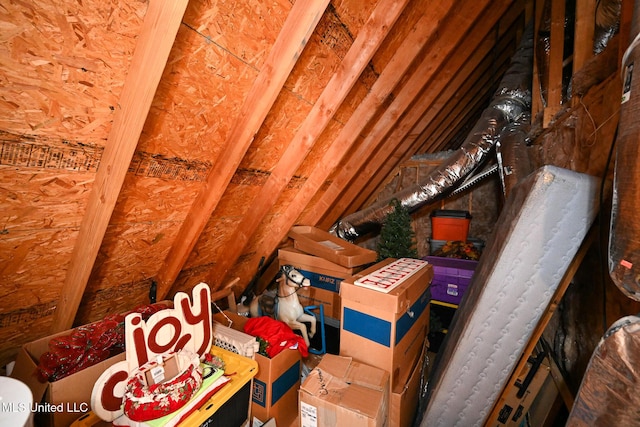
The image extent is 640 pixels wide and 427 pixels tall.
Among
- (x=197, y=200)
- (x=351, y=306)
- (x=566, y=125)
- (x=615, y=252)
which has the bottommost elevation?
(x=351, y=306)

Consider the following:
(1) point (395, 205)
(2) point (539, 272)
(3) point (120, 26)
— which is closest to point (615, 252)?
(2) point (539, 272)

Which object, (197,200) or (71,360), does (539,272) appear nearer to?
(197,200)

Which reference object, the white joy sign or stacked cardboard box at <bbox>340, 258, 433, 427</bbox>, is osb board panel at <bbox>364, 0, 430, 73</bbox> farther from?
the white joy sign

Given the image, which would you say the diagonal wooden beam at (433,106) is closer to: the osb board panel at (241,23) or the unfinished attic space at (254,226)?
the unfinished attic space at (254,226)

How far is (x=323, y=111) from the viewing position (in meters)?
1.68

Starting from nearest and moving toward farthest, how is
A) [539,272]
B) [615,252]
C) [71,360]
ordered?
1. [615,252]
2. [539,272]
3. [71,360]

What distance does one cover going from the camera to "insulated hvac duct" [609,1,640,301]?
2.02 feet

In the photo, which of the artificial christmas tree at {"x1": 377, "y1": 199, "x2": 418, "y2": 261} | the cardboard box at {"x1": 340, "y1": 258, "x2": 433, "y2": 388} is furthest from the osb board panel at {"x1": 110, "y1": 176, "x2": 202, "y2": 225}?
the artificial christmas tree at {"x1": 377, "y1": 199, "x2": 418, "y2": 261}

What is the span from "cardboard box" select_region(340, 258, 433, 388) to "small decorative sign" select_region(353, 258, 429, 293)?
20 millimetres

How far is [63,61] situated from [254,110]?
2.30 ft

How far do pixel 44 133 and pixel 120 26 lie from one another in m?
0.48

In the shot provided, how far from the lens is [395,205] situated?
3.00 metres

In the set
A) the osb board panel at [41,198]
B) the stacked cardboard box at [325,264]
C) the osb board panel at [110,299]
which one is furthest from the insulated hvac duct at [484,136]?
the osb board panel at [41,198]

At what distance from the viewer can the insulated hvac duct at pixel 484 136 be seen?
275 cm
